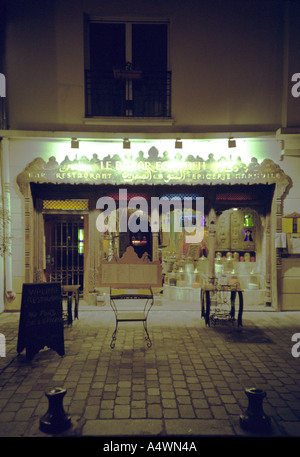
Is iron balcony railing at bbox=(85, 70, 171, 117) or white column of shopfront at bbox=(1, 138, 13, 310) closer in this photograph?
white column of shopfront at bbox=(1, 138, 13, 310)

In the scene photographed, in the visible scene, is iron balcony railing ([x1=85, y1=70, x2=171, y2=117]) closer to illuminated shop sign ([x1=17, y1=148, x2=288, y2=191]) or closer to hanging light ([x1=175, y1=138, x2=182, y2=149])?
hanging light ([x1=175, y1=138, x2=182, y2=149])

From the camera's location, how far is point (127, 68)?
8930 mm

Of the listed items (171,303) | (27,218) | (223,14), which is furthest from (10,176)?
(223,14)

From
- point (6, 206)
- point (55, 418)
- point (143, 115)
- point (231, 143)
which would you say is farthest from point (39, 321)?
point (231, 143)

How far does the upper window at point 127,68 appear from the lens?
8977 millimetres

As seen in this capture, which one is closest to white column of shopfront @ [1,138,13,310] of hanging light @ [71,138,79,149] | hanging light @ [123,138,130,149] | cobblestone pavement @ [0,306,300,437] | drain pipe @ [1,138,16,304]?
drain pipe @ [1,138,16,304]

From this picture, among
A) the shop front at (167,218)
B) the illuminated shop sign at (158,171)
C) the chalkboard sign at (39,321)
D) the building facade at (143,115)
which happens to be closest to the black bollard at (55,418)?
the chalkboard sign at (39,321)

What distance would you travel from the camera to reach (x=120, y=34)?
29.9 feet

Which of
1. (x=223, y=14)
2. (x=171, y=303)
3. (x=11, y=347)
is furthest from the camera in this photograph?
(x=171, y=303)

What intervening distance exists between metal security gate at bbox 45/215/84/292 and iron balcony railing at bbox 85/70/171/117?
3.09 m

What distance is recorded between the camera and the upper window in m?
8.98
